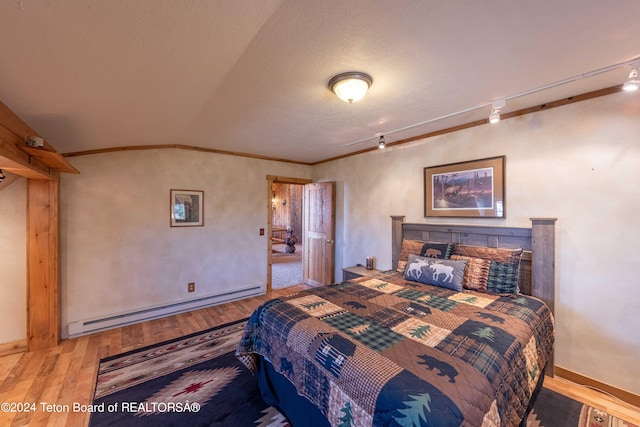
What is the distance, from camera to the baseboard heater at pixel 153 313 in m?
2.98

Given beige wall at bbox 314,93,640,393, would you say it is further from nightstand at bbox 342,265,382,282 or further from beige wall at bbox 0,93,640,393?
nightstand at bbox 342,265,382,282

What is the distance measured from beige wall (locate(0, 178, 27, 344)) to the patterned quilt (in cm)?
260

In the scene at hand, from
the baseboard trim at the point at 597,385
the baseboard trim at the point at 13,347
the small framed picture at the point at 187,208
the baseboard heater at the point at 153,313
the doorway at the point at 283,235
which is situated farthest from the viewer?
the doorway at the point at 283,235

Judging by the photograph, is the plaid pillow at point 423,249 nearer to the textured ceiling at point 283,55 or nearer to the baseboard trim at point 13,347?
the textured ceiling at point 283,55

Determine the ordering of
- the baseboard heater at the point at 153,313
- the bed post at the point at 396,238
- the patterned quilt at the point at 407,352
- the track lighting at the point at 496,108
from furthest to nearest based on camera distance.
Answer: the bed post at the point at 396,238 < the baseboard heater at the point at 153,313 < the track lighting at the point at 496,108 < the patterned quilt at the point at 407,352

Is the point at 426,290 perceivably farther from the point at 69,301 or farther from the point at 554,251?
the point at 69,301

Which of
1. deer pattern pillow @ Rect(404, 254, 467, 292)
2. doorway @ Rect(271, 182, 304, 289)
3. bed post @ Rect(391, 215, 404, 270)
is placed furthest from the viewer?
doorway @ Rect(271, 182, 304, 289)

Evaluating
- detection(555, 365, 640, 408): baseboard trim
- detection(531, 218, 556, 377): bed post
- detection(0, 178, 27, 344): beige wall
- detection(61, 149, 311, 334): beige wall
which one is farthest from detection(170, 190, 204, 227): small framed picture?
detection(555, 365, 640, 408): baseboard trim

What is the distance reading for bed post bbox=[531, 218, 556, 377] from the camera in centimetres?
227

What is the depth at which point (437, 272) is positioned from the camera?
98.7 inches

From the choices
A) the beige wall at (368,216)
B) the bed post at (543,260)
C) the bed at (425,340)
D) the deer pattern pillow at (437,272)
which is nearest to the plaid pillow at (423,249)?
the bed at (425,340)

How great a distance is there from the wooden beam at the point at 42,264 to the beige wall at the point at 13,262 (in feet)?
0.29

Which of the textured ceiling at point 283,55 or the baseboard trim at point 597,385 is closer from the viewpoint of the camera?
the textured ceiling at point 283,55

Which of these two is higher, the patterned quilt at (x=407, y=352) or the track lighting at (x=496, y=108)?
the track lighting at (x=496, y=108)
